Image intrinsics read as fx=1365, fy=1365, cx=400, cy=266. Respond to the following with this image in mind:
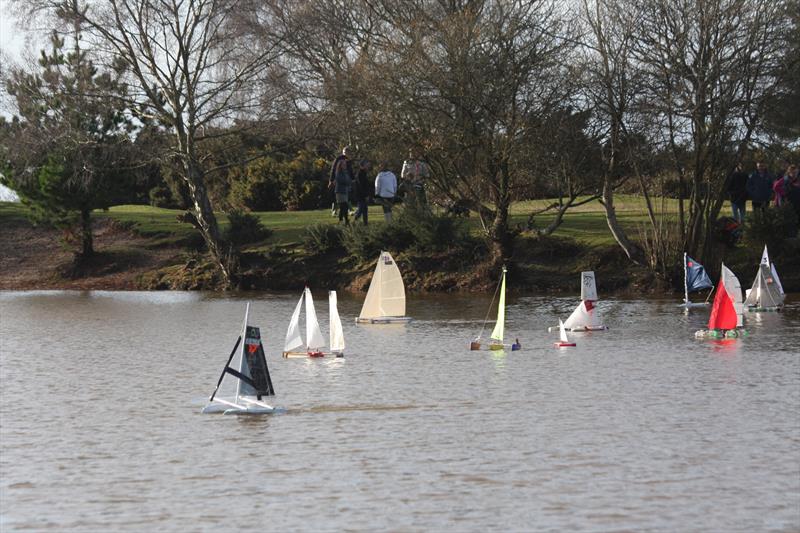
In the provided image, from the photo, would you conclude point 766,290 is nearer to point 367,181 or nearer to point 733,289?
point 733,289

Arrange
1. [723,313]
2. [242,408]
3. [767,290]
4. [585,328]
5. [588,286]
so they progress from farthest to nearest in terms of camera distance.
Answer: [767,290], [588,286], [585,328], [723,313], [242,408]

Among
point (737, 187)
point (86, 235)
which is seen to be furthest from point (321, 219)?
point (737, 187)

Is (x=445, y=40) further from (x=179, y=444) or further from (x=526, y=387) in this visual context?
(x=179, y=444)

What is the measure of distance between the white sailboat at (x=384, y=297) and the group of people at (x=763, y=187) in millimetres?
10121

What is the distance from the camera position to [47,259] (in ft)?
148

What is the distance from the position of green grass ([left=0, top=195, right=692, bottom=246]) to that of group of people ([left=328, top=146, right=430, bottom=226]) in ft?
3.04

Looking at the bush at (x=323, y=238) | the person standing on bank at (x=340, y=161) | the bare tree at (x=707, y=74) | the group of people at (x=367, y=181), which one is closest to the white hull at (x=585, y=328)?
the bare tree at (x=707, y=74)

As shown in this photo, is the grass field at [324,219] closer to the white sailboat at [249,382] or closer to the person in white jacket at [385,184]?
the person in white jacket at [385,184]

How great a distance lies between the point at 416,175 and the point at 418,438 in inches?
888

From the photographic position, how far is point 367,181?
1529 inches

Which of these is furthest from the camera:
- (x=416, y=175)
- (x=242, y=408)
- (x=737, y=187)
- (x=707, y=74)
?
(x=416, y=175)

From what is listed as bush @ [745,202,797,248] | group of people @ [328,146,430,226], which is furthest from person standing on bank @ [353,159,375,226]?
bush @ [745,202,797,248]

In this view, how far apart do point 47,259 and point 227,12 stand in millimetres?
12414

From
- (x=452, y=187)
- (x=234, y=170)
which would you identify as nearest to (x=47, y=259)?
(x=234, y=170)
